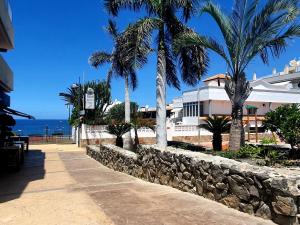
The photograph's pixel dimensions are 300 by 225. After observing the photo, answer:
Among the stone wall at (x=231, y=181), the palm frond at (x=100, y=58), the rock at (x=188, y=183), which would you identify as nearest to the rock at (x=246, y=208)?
the stone wall at (x=231, y=181)

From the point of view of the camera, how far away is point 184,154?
863cm

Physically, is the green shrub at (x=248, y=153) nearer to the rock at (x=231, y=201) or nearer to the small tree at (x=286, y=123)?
the small tree at (x=286, y=123)

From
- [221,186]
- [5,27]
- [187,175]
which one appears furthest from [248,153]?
[5,27]

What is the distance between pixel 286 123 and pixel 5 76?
40.5 feet

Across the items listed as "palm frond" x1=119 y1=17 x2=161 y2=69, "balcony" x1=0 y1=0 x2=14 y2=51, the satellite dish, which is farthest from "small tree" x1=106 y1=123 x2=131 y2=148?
the satellite dish

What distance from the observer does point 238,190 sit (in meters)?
6.42

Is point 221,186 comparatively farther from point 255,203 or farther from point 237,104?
point 237,104

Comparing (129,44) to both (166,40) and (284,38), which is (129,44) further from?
(284,38)

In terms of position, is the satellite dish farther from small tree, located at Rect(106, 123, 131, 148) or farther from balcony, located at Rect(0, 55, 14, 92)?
balcony, located at Rect(0, 55, 14, 92)

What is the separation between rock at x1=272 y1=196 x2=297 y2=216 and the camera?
5.27 metres

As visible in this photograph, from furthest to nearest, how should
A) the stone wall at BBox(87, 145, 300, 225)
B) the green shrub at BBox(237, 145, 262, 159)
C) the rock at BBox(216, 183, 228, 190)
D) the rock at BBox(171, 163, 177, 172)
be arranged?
the green shrub at BBox(237, 145, 262, 159)
the rock at BBox(171, 163, 177, 172)
the rock at BBox(216, 183, 228, 190)
the stone wall at BBox(87, 145, 300, 225)

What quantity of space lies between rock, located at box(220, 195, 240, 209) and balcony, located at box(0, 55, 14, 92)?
1223 centimetres

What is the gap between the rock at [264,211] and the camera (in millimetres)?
5750

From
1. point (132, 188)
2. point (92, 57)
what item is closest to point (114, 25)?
point (92, 57)
